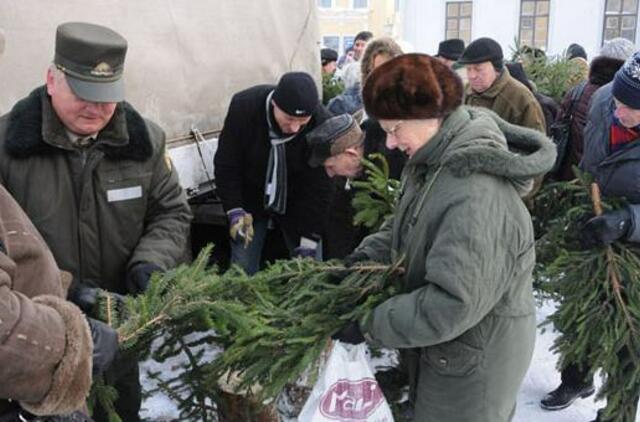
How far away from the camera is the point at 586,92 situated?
4785 millimetres

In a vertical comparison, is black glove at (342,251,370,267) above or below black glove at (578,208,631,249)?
above

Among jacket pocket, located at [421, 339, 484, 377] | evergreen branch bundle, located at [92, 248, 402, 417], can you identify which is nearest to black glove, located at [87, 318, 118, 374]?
evergreen branch bundle, located at [92, 248, 402, 417]

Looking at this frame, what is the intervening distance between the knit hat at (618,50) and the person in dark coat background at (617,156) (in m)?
1.38

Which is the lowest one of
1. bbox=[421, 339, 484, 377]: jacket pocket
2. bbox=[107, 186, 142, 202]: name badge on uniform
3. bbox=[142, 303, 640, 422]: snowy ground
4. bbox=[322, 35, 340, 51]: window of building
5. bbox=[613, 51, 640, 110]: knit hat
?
bbox=[142, 303, 640, 422]: snowy ground

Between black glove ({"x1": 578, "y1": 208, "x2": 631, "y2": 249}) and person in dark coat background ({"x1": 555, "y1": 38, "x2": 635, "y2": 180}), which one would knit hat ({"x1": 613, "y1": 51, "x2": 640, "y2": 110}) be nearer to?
black glove ({"x1": 578, "y1": 208, "x2": 631, "y2": 249})

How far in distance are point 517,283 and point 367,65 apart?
8.96 feet

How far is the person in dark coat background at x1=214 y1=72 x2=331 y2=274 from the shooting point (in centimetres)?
410

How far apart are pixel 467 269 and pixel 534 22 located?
31657 millimetres

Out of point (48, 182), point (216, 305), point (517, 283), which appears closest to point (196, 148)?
point (48, 182)

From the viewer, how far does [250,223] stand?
13.9 feet

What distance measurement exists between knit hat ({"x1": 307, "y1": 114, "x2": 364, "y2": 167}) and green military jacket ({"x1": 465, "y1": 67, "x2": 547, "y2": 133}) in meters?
1.51

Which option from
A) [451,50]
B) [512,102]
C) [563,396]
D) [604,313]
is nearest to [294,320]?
[604,313]

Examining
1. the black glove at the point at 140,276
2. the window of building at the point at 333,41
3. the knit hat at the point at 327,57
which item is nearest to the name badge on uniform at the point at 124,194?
the black glove at the point at 140,276

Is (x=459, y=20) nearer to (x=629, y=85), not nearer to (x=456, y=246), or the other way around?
(x=629, y=85)
